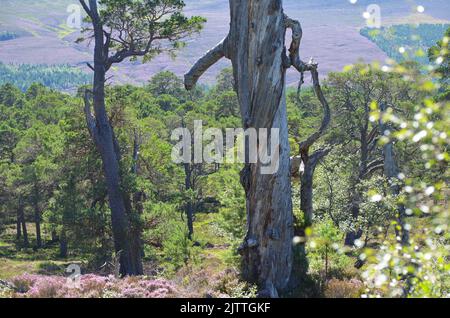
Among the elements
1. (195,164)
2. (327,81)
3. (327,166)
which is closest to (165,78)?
(195,164)

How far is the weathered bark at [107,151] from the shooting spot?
1869 centimetres

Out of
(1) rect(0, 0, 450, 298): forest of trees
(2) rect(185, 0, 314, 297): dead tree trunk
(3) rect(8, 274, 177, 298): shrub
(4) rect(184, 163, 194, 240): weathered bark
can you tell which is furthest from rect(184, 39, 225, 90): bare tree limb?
(4) rect(184, 163, 194, 240): weathered bark

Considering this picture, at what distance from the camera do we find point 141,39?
19188mm

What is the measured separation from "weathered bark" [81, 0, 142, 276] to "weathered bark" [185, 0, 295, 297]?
7988 mm

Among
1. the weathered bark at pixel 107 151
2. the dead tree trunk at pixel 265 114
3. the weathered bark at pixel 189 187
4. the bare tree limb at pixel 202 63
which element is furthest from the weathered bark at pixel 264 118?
the weathered bark at pixel 189 187

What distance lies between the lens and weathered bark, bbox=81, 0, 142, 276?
61.3 ft

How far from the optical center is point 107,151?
18.9 m

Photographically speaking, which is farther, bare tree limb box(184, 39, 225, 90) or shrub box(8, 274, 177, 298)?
bare tree limb box(184, 39, 225, 90)

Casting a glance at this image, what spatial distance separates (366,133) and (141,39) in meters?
20.0

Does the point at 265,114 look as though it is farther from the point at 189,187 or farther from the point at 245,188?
the point at 189,187

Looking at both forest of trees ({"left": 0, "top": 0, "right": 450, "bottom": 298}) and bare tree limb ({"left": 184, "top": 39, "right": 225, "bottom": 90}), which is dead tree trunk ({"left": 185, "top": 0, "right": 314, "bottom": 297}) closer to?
forest of trees ({"left": 0, "top": 0, "right": 450, "bottom": 298})

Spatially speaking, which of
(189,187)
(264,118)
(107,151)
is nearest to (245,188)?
(264,118)

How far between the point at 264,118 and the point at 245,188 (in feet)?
4.94
